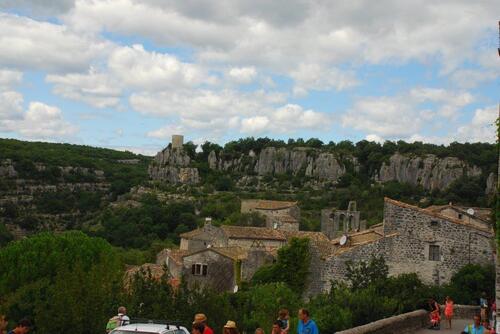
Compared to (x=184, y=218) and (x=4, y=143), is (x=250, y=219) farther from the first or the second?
(x=4, y=143)

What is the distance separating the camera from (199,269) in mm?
46719

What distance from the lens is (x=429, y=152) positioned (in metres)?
116

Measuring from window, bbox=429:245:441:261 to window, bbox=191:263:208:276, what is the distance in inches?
749

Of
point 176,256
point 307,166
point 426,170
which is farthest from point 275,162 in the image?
point 176,256

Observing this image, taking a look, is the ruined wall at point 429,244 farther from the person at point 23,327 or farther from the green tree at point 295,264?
the person at point 23,327

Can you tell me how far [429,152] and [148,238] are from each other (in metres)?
53.4

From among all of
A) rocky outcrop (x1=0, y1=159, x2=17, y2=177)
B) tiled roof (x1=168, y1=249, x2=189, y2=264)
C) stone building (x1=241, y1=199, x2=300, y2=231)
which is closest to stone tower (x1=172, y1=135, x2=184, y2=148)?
rocky outcrop (x1=0, y1=159, x2=17, y2=177)

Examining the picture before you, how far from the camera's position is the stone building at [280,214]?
72.8 metres

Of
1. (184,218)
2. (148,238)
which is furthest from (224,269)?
(184,218)

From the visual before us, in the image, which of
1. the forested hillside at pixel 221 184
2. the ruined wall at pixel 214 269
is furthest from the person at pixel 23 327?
the forested hillside at pixel 221 184

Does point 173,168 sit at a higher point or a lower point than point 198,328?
higher

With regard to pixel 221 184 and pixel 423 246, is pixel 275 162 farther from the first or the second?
pixel 423 246

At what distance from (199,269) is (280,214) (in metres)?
32.5

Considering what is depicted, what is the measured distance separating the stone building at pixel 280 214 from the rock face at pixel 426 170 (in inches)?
1110
